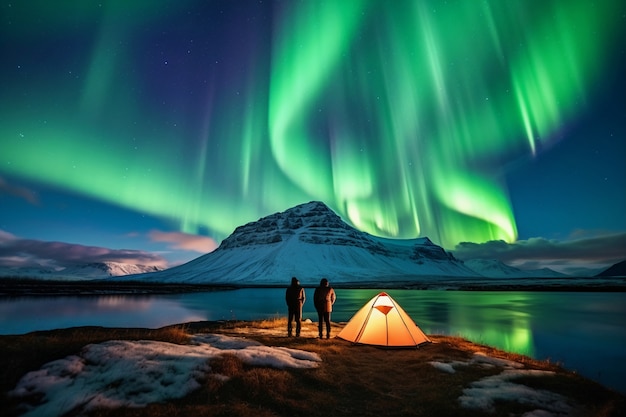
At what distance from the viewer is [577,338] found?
36250 mm

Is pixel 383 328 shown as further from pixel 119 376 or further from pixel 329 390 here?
pixel 119 376

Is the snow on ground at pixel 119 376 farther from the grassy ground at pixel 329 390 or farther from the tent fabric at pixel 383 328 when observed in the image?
the tent fabric at pixel 383 328

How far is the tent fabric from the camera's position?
1891 centimetres

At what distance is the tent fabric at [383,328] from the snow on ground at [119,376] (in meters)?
7.31

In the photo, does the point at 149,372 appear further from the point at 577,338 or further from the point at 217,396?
the point at 577,338

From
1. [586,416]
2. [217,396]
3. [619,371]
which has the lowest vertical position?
[619,371]

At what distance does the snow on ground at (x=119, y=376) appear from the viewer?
28.7 ft

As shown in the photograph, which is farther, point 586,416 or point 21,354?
point 21,354

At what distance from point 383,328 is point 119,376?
13209 mm

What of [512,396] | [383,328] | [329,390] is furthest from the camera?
[383,328]

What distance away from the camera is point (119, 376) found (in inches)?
387

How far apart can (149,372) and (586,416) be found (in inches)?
478

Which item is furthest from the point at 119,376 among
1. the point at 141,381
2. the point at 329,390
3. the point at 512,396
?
the point at 512,396

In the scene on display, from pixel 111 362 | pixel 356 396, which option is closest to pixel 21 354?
pixel 111 362
